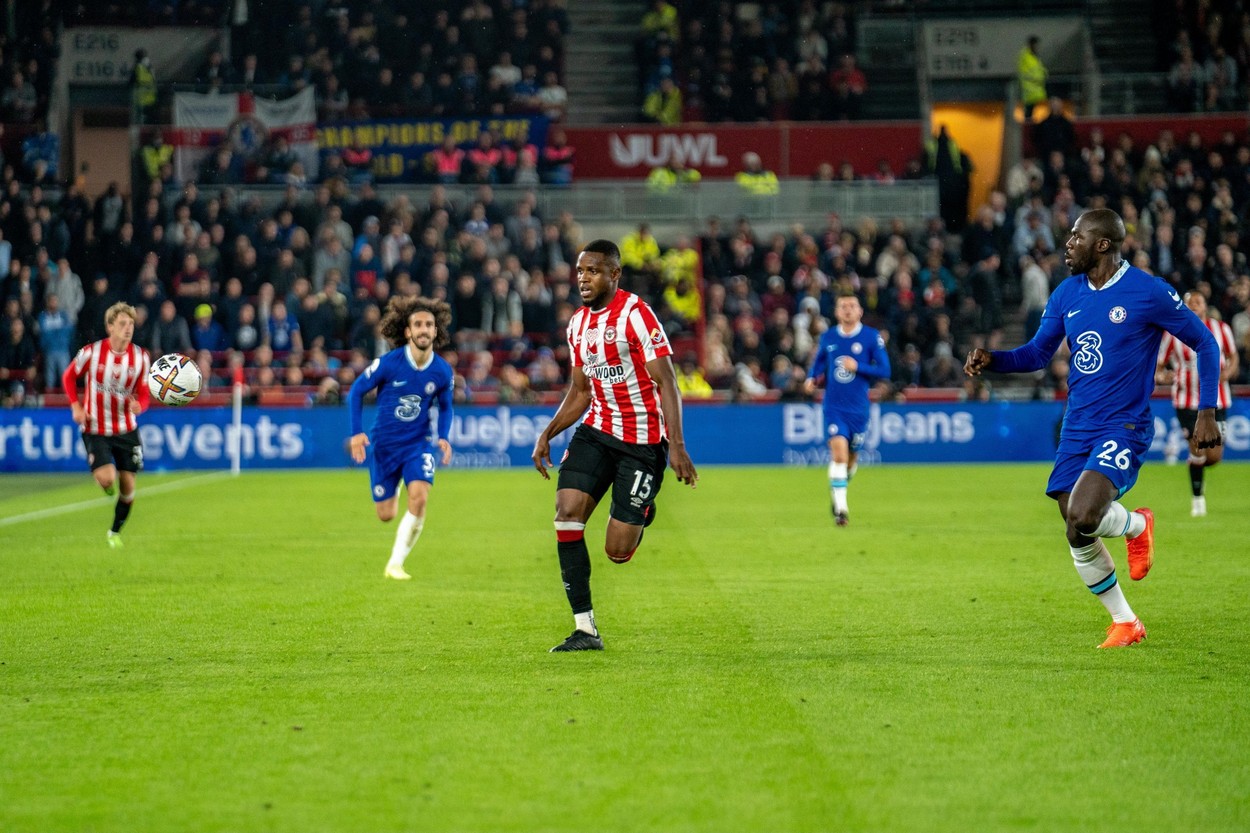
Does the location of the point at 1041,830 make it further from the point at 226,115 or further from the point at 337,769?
the point at 226,115

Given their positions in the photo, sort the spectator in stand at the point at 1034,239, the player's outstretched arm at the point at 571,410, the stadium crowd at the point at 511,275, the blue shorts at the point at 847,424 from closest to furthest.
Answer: the player's outstretched arm at the point at 571,410
the blue shorts at the point at 847,424
the stadium crowd at the point at 511,275
the spectator in stand at the point at 1034,239

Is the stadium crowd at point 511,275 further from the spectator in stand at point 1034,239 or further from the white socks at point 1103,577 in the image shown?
the white socks at point 1103,577

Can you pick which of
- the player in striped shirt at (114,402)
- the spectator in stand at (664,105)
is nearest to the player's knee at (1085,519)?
the player in striped shirt at (114,402)

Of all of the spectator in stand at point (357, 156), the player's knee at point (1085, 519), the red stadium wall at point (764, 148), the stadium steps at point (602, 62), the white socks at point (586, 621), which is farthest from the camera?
the stadium steps at point (602, 62)

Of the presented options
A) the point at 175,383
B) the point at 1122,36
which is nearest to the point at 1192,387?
the point at 175,383

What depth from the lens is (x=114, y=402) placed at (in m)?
15.1

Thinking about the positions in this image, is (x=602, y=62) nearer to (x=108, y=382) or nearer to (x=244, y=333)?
(x=244, y=333)

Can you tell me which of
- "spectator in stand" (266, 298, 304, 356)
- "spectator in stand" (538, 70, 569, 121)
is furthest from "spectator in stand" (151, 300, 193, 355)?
"spectator in stand" (538, 70, 569, 121)

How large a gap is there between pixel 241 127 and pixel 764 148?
37.7ft

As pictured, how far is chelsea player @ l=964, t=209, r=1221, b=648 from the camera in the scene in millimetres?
8102

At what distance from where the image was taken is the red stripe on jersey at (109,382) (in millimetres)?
14945

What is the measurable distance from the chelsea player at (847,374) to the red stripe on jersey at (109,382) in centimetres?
684

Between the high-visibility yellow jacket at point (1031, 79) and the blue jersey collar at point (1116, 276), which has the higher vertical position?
the high-visibility yellow jacket at point (1031, 79)

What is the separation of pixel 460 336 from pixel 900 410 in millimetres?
7872
